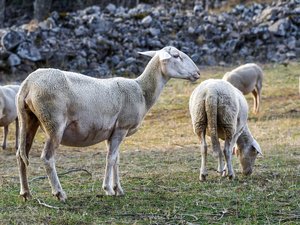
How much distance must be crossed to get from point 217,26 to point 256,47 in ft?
6.73

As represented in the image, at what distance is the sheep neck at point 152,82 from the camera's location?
28.5 feet

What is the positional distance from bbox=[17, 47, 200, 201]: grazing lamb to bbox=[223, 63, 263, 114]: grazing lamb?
383 inches

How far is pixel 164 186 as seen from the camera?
896 centimetres

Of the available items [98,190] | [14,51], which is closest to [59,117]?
[98,190]

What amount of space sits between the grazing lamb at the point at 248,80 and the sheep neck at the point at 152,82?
964 cm

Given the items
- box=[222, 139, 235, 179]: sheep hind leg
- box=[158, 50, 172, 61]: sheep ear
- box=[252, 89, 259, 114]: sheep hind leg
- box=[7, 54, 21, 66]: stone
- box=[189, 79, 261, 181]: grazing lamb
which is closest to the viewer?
box=[158, 50, 172, 61]: sheep ear

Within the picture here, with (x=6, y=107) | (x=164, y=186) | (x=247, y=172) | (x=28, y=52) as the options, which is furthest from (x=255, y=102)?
(x=164, y=186)

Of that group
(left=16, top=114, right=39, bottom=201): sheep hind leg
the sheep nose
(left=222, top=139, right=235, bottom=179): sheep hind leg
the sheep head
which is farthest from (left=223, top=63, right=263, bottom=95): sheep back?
(left=16, top=114, right=39, bottom=201): sheep hind leg

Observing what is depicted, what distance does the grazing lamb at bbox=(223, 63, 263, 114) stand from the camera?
18484 millimetres

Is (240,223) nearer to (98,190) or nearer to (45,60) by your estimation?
(98,190)

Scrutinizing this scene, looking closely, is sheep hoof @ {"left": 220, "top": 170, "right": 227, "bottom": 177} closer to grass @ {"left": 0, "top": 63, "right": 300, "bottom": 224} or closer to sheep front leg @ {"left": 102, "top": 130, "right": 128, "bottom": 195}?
grass @ {"left": 0, "top": 63, "right": 300, "bottom": 224}

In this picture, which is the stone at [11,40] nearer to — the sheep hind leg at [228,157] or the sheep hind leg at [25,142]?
the sheep hind leg at [228,157]

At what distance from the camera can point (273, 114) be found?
17906 millimetres

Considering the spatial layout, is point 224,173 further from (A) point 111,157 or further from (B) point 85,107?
(B) point 85,107
